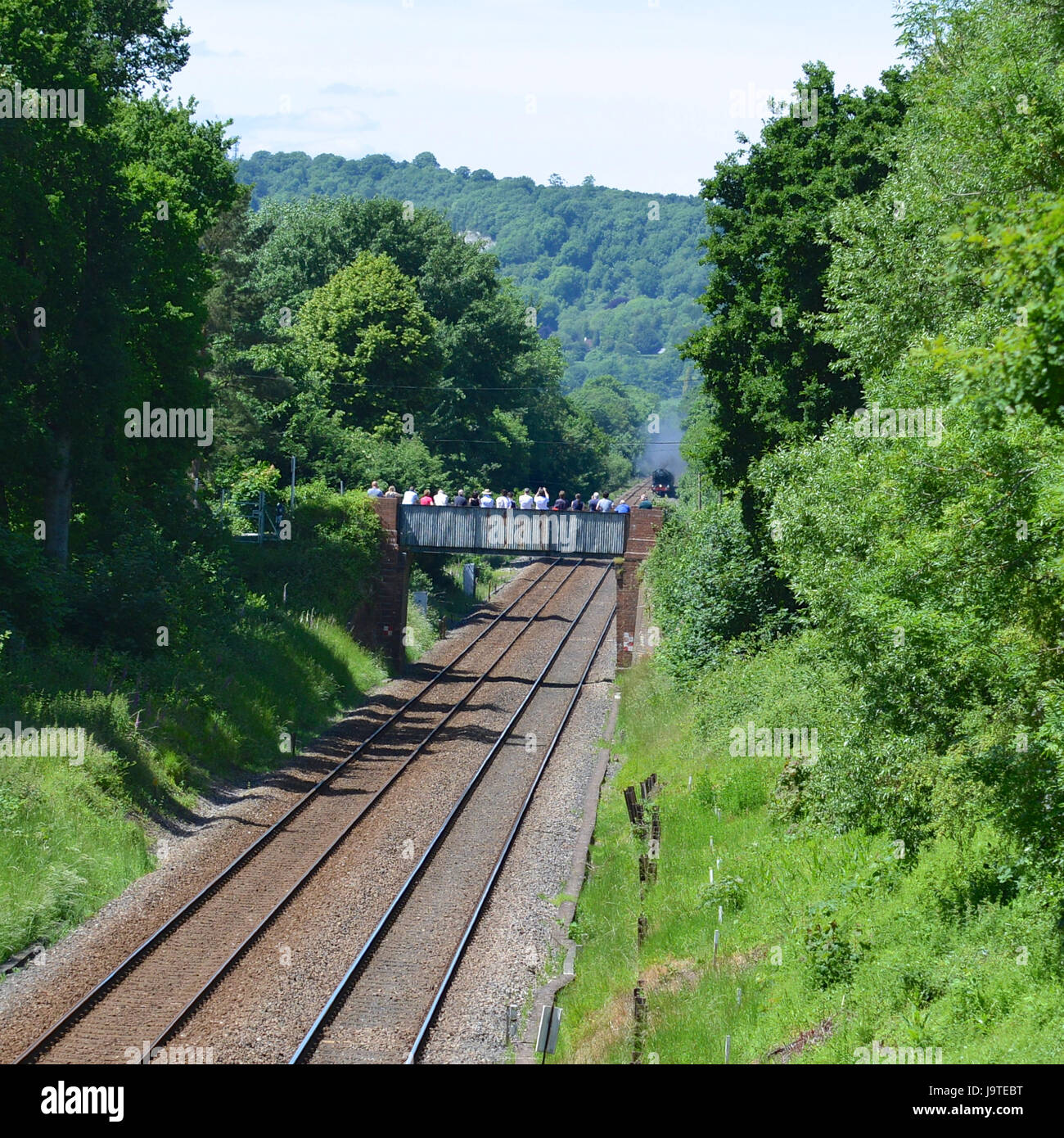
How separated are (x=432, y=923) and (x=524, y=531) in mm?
20071

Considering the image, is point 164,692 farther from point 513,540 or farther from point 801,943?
point 801,943

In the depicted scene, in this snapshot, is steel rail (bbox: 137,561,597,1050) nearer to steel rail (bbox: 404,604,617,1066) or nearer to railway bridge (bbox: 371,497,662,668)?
steel rail (bbox: 404,604,617,1066)

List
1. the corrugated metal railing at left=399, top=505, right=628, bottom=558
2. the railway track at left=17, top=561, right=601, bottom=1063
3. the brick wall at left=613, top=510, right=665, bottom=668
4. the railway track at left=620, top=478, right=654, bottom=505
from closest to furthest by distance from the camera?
the railway track at left=17, top=561, right=601, bottom=1063 → the brick wall at left=613, top=510, right=665, bottom=668 → the corrugated metal railing at left=399, top=505, right=628, bottom=558 → the railway track at left=620, top=478, right=654, bottom=505

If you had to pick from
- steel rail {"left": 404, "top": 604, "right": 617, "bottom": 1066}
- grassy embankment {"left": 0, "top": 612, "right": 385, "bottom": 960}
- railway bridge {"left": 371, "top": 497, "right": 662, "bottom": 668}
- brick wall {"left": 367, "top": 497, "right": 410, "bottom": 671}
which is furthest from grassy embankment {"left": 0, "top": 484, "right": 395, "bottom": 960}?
steel rail {"left": 404, "top": 604, "right": 617, "bottom": 1066}

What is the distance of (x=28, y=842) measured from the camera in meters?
17.3

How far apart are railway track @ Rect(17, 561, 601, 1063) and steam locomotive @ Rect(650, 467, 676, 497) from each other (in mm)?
60303

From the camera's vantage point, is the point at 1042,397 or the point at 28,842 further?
the point at 28,842

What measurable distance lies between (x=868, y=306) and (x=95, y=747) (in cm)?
1400

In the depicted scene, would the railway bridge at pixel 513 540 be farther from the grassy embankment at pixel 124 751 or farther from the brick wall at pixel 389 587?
the grassy embankment at pixel 124 751

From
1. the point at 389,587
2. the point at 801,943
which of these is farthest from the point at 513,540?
the point at 801,943

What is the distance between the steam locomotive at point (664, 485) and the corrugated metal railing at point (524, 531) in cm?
5236

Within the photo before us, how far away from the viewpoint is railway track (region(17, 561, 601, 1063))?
13.5 m
